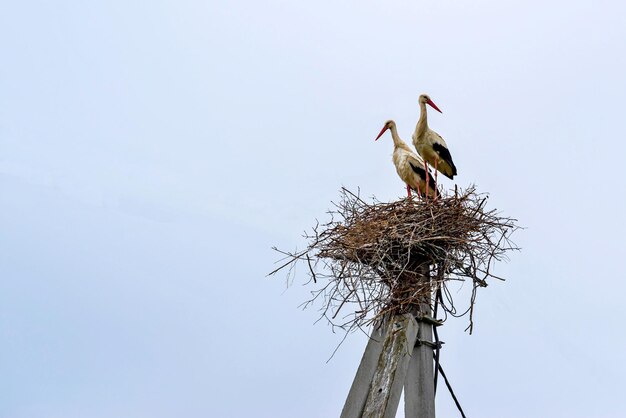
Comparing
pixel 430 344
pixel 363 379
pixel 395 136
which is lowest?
pixel 363 379

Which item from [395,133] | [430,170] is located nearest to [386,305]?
[430,170]

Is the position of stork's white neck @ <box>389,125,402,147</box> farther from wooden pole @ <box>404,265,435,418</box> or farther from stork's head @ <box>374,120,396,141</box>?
wooden pole @ <box>404,265,435,418</box>

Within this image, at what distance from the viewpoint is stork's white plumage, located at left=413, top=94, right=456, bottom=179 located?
22.2 ft

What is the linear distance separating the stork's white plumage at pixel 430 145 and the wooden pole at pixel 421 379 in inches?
125

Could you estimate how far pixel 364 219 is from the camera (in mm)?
4898

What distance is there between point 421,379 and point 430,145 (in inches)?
138

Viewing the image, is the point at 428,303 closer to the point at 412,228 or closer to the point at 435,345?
the point at 435,345

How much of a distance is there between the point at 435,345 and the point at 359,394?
63cm

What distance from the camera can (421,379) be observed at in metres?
3.56

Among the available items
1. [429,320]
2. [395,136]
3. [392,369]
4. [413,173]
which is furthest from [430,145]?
[392,369]

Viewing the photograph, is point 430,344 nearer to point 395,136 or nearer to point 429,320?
point 429,320

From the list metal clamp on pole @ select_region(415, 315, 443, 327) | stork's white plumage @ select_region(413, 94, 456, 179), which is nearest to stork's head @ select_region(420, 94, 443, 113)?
stork's white plumage @ select_region(413, 94, 456, 179)

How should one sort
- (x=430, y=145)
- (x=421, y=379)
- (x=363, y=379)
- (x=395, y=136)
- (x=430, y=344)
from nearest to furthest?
1. (x=363, y=379)
2. (x=421, y=379)
3. (x=430, y=344)
4. (x=430, y=145)
5. (x=395, y=136)

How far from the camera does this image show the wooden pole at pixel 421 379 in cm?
347
